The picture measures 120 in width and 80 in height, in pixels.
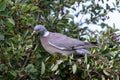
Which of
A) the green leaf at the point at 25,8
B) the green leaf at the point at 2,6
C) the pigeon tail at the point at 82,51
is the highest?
the green leaf at the point at 2,6

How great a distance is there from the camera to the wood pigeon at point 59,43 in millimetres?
2848

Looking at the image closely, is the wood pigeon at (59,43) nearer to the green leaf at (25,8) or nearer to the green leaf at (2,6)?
the green leaf at (25,8)

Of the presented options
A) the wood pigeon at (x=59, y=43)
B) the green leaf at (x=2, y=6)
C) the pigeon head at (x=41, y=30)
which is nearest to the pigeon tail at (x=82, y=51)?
the wood pigeon at (x=59, y=43)

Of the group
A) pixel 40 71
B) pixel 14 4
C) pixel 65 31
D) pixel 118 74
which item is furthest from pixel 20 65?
pixel 65 31

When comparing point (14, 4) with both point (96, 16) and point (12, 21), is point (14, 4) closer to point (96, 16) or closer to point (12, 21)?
point (12, 21)

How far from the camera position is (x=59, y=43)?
3.13 meters

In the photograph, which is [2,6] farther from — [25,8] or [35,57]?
[35,57]

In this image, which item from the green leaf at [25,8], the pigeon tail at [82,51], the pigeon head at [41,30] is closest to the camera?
the green leaf at [25,8]

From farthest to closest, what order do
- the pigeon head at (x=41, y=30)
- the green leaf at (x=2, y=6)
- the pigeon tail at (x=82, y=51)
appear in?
1. the pigeon head at (x=41, y=30)
2. the pigeon tail at (x=82, y=51)
3. the green leaf at (x=2, y=6)

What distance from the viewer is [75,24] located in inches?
136

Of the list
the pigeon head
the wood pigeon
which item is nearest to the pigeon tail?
the wood pigeon

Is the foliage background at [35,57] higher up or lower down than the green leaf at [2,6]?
lower down

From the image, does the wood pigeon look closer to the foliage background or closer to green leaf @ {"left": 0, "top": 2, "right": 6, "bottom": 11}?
the foliage background

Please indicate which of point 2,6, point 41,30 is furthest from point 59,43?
point 2,6
